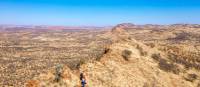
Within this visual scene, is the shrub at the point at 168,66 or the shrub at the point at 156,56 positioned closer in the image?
the shrub at the point at 168,66

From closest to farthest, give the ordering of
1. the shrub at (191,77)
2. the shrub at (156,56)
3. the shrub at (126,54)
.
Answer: the shrub at (191,77) < the shrub at (126,54) < the shrub at (156,56)

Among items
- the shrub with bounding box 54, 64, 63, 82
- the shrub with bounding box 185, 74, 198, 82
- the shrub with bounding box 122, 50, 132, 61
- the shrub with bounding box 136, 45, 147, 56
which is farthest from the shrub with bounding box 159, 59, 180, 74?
the shrub with bounding box 54, 64, 63, 82

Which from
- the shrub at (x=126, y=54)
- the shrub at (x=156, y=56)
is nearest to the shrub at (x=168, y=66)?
the shrub at (x=156, y=56)

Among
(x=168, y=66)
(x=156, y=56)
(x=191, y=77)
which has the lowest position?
(x=191, y=77)

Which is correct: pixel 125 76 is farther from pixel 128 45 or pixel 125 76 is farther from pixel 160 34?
pixel 160 34

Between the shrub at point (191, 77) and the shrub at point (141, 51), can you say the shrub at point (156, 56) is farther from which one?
the shrub at point (191, 77)

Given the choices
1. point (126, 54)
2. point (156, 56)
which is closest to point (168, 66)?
point (156, 56)

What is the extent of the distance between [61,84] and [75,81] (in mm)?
1593

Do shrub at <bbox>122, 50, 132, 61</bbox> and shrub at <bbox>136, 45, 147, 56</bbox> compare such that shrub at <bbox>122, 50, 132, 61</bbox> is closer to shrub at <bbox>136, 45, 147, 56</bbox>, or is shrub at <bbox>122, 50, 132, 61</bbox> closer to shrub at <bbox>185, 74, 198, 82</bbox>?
shrub at <bbox>136, 45, 147, 56</bbox>

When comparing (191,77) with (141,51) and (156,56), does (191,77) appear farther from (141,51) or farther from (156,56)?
(141,51)

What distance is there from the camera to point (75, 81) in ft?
105

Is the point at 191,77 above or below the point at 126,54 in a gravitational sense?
below

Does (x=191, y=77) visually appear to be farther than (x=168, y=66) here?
No

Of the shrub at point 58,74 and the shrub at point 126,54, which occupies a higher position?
the shrub at point 126,54
